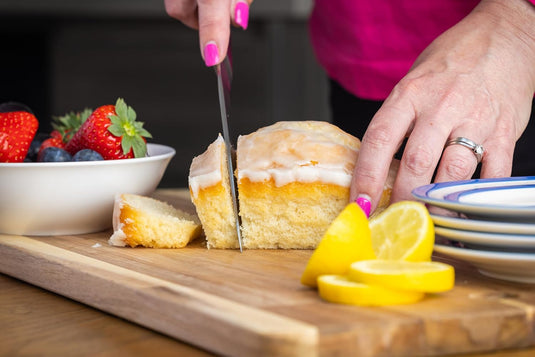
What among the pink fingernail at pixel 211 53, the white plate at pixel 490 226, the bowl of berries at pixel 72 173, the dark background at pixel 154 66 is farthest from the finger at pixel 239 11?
the dark background at pixel 154 66

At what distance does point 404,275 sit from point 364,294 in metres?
0.06

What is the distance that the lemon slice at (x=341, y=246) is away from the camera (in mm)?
1217

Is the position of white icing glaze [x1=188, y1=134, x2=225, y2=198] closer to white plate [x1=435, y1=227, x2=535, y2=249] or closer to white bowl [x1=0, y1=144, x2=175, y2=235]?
white bowl [x1=0, y1=144, x2=175, y2=235]

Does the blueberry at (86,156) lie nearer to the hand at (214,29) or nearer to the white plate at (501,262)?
the hand at (214,29)

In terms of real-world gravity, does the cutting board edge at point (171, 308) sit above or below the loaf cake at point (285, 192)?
below

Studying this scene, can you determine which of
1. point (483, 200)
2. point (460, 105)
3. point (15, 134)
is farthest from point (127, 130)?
point (483, 200)

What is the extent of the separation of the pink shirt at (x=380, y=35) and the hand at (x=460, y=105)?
42 cm

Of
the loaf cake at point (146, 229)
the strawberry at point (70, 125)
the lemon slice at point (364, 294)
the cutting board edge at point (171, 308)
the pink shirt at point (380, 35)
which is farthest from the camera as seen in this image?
the pink shirt at point (380, 35)

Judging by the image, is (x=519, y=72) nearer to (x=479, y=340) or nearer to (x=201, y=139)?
(x=479, y=340)

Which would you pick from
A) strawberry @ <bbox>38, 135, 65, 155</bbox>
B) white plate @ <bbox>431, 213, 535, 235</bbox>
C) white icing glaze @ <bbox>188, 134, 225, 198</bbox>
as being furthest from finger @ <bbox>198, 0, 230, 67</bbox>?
white plate @ <bbox>431, 213, 535, 235</bbox>

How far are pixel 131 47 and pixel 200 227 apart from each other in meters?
3.43

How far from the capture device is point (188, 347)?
115 cm

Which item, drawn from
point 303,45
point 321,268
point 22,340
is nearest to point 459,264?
point 321,268

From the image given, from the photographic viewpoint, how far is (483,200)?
4.55 ft
